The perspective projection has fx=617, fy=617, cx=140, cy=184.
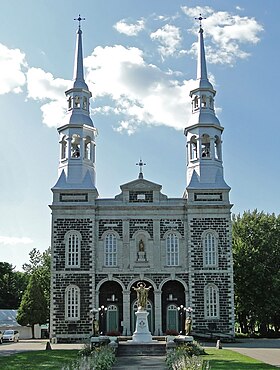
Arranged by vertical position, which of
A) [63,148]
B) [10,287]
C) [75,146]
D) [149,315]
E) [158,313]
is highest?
[75,146]

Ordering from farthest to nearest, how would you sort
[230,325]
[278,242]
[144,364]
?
[278,242]
[230,325]
[144,364]

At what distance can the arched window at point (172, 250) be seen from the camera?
45.9 m

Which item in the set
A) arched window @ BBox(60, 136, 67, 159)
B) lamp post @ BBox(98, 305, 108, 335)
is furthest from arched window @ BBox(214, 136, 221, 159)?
lamp post @ BBox(98, 305, 108, 335)

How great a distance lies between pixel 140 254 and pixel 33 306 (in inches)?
758

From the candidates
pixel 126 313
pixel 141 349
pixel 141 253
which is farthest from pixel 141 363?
pixel 141 253

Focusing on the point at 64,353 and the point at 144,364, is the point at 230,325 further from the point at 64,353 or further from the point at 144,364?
the point at 144,364

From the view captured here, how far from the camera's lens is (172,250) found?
46031 mm

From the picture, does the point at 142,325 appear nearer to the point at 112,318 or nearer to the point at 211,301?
the point at 112,318

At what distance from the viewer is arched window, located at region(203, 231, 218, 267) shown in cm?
4547

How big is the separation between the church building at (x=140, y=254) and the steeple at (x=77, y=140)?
0.15 meters

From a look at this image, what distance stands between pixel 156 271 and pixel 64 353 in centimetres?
1497

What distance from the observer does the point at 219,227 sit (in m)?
46.0

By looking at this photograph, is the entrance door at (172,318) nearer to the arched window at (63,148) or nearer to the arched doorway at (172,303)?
the arched doorway at (172,303)

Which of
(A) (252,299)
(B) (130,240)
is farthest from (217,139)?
(A) (252,299)
